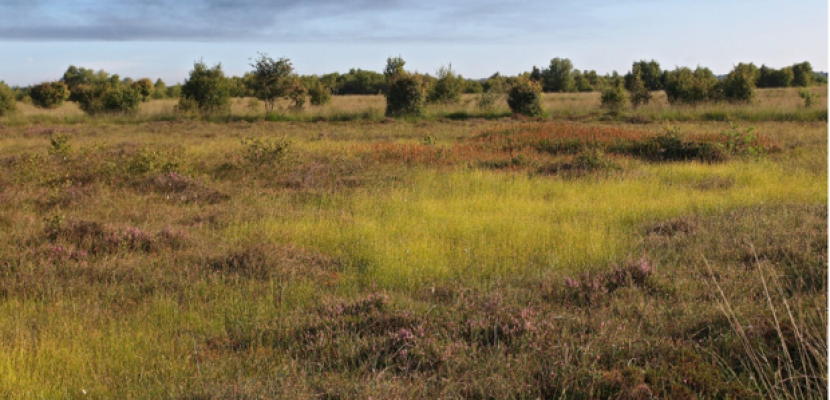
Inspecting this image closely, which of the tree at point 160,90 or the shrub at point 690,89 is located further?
the tree at point 160,90

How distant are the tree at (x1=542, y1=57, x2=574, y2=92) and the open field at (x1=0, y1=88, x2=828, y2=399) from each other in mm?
69455

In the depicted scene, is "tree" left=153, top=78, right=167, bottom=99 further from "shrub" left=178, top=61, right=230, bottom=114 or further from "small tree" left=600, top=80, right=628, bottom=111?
"small tree" left=600, top=80, right=628, bottom=111

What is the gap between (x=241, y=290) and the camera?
5617 millimetres

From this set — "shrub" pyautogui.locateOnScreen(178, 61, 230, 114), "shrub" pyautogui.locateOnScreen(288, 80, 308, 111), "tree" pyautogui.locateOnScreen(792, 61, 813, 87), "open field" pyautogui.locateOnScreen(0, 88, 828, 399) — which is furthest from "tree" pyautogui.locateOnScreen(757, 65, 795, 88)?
"open field" pyautogui.locateOnScreen(0, 88, 828, 399)

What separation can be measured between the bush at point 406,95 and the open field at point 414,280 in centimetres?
1859

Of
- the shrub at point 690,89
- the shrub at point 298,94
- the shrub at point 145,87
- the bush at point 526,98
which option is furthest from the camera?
the shrub at point 145,87

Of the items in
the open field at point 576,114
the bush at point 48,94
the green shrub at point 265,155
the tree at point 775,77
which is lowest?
the green shrub at point 265,155

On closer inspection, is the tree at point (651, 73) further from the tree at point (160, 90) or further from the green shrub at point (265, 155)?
the green shrub at point (265, 155)

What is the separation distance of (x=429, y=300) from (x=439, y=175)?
24.3ft

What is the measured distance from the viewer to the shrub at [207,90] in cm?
3272

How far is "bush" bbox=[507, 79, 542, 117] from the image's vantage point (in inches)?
1218

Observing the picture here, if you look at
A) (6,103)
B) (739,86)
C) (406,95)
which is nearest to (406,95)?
(406,95)

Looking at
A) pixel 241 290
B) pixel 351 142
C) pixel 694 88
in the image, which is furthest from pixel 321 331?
pixel 694 88

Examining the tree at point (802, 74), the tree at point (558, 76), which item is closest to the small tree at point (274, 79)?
the tree at point (558, 76)
